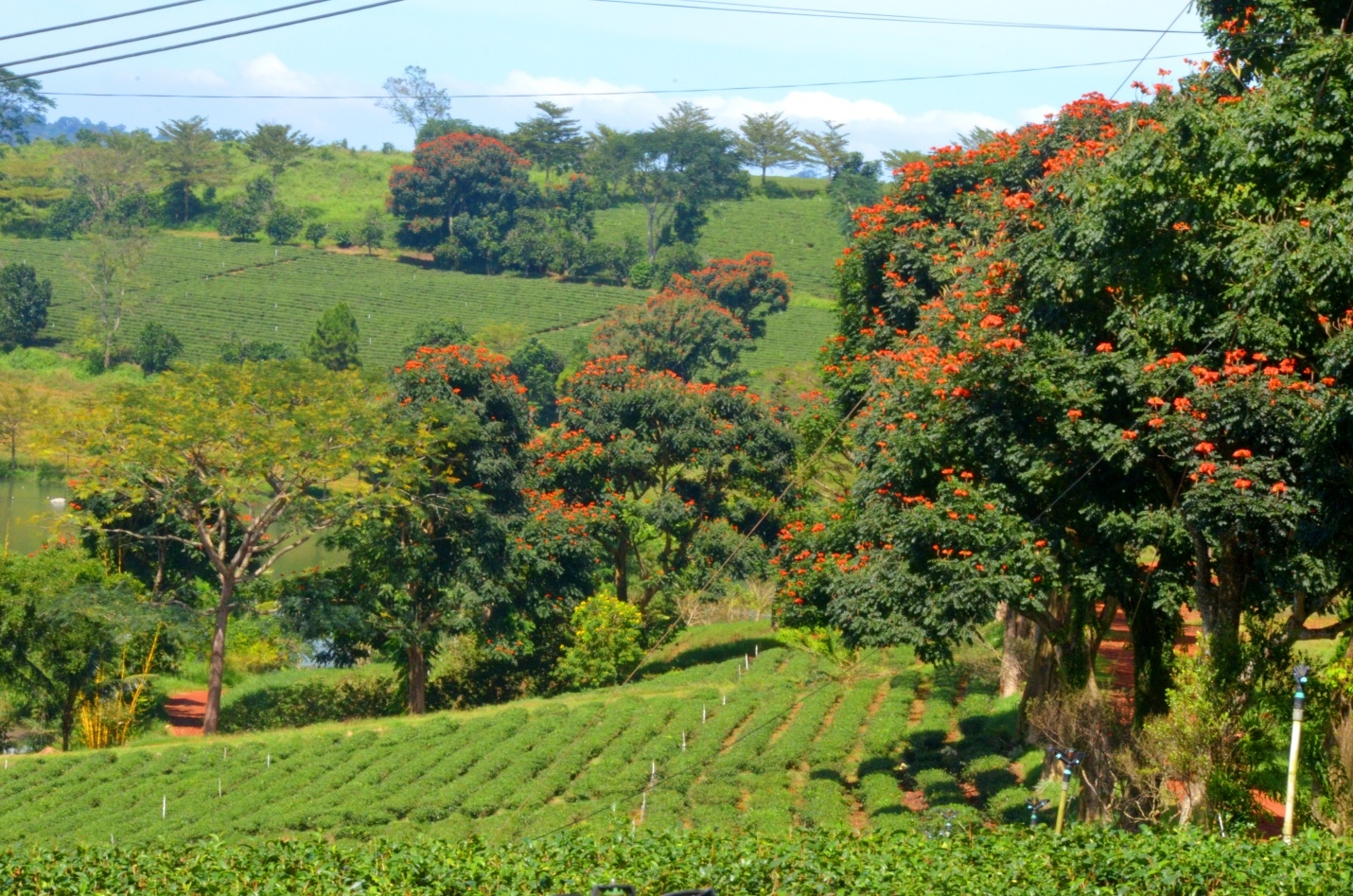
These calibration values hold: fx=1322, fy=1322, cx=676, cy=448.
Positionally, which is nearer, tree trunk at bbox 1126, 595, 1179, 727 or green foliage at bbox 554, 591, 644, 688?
tree trunk at bbox 1126, 595, 1179, 727

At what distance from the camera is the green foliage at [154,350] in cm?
7206

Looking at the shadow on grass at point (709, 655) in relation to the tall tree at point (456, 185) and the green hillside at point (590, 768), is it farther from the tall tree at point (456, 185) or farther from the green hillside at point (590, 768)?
the tall tree at point (456, 185)

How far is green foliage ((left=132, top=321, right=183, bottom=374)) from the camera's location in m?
72.1

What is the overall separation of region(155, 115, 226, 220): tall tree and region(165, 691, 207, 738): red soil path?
74365 mm


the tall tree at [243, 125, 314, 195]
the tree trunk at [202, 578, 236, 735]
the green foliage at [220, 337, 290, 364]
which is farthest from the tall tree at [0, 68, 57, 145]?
the tree trunk at [202, 578, 236, 735]

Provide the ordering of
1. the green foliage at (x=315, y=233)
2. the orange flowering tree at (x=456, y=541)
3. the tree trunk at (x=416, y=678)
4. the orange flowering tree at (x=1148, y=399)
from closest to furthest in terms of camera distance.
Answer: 1. the orange flowering tree at (x=1148, y=399)
2. the orange flowering tree at (x=456, y=541)
3. the tree trunk at (x=416, y=678)
4. the green foliage at (x=315, y=233)

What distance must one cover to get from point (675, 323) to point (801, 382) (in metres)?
20.8

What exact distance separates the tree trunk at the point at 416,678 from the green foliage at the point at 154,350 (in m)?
46.4

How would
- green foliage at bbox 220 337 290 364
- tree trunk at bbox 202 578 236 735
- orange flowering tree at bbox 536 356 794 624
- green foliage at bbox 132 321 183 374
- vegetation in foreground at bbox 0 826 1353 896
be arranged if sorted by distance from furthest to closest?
green foliage at bbox 132 321 183 374 < green foliage at bbox 220 337 290 364 < orange flowering tree at bbox 536 356 794 624 < tree trunk at bbox 202 578 236 735 < vegetation in foreground at bbox 0 826 1353 896

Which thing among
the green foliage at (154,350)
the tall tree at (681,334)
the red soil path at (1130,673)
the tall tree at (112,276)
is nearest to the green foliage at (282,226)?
the tall tree at (112,276)

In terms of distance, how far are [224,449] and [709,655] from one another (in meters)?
13.9

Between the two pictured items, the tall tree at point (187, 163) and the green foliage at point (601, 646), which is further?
the tall tree at point (187, 163)

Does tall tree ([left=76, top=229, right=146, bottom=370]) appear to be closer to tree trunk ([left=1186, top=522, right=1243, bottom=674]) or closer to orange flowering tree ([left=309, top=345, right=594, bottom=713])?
orange flowering tree ([left=309, top=345, right=594, bottom=713])

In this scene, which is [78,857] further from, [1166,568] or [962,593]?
[1166,568]
